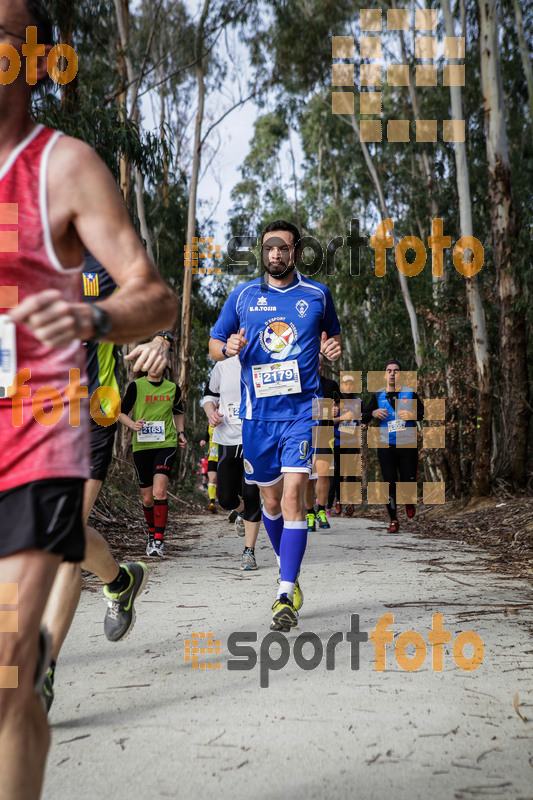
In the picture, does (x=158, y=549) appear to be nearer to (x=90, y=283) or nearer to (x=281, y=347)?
(x=281, y=347)

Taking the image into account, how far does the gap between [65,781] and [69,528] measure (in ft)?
3.73

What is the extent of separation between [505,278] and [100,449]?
10502 mm

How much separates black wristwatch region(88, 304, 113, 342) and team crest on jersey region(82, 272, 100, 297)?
6.58 feet

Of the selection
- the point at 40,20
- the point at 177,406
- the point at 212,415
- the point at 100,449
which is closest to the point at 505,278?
the point at 212,415

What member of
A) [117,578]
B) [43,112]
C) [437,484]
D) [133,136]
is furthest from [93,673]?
[437,484]

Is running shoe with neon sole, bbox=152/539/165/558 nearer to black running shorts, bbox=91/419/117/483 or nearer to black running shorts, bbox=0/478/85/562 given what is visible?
black running shorts, bbox=91/419/117/483

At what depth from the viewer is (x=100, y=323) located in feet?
4.86

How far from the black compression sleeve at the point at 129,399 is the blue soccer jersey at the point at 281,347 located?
11.1 feet

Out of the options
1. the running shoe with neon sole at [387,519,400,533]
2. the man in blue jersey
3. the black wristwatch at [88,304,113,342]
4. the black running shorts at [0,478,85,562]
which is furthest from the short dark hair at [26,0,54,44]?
the running shoe with neon sole at [387,519,400,533]

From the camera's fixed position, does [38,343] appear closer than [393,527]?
Yes

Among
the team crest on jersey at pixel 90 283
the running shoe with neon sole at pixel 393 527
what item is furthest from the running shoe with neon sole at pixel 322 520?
the team crest on jersey at pixel 90 283

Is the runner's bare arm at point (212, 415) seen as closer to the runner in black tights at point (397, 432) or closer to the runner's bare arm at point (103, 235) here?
the runner in black tights at point (397, 432)

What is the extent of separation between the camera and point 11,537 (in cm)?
153

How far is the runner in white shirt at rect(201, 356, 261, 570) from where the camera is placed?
698 centimetres
